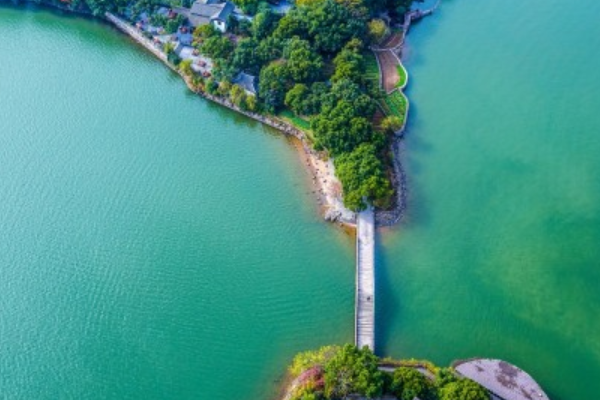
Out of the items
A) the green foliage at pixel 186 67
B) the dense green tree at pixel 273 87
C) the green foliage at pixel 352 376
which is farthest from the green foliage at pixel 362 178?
the green foliage at pixel 186 67

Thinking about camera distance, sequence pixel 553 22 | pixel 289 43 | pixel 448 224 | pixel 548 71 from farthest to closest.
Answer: pixel 553 22, pixel 548 71, pixel 289 43, pixel 448 224

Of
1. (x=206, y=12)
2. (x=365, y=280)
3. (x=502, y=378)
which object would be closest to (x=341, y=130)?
(x=365, y=280)

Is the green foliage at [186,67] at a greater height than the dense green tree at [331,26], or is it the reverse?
the dense green tree at [331,26]

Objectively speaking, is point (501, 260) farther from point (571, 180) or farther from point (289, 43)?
point (289, 43)

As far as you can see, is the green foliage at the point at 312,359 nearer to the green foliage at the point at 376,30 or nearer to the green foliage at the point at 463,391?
the green foliage at the point at 463,391

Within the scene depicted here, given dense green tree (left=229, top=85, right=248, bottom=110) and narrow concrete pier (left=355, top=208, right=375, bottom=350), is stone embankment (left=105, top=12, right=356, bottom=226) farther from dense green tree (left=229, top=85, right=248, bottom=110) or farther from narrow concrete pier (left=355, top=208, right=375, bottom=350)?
narrow concrete pier (left=355, top=208, right=375, bottom=350)

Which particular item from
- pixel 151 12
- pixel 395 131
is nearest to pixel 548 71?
pixel 395 131

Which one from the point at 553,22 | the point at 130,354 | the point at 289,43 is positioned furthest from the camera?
the point at 553,22

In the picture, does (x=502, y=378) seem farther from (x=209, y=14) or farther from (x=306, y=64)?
(x=209, y=14)
